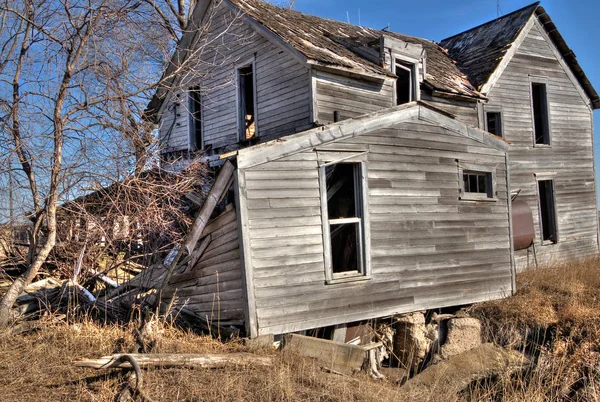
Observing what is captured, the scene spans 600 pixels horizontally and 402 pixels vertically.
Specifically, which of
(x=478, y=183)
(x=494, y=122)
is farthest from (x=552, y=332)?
(x=494, y=122)

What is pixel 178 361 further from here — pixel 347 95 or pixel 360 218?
pixel 347 95

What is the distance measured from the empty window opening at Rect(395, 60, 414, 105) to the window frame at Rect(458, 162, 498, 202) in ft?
11.7

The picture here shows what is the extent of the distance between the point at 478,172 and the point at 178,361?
713 cm

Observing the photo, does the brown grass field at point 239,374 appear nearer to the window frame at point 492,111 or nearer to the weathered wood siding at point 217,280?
the weathered wood siding at point 217,280

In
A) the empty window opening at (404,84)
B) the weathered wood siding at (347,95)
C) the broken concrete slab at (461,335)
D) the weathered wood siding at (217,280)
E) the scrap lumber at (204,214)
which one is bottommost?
the broken concrete slab at (461,335)

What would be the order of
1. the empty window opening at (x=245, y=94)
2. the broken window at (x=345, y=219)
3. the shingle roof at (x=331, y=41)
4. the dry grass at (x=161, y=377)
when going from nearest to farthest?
the dry grass at (x=161, y=377) → the broken window at (x=345, y=219) → the shingle roof at (x=331, y=41) → the empty window opening at (x=245, y=94)

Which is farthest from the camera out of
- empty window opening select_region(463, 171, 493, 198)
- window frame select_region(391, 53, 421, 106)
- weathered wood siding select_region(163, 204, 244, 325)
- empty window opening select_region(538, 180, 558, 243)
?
empty window opening select_region(538, 180, 558, 243)

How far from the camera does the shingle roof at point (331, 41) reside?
11.6 m

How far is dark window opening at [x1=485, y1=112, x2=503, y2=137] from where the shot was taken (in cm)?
1553

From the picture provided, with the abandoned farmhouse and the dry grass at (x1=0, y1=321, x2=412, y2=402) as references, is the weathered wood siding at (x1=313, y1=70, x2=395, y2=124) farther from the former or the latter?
the dry grass at (x1=0, y1=321, x2=412, y2=402)

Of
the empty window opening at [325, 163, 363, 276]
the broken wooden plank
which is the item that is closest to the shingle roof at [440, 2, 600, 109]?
the empty window opening at [325, 163, 363, 276]

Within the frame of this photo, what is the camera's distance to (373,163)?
884 cm

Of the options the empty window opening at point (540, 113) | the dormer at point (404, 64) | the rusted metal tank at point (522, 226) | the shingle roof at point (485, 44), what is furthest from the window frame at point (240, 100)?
the empty window opening at point (540, 113)

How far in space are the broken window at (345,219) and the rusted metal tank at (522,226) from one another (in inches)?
225
